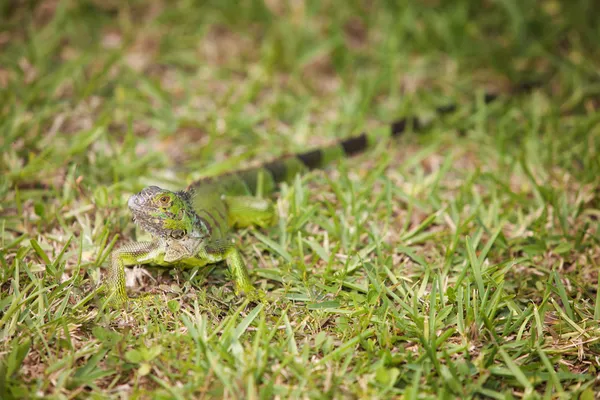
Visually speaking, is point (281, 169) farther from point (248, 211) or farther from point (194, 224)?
point (194, 224)

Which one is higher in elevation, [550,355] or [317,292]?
[317,292]

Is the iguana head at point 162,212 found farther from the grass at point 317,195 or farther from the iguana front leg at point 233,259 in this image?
the grass at point 317,195

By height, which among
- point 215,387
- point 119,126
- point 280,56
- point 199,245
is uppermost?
point 280,56

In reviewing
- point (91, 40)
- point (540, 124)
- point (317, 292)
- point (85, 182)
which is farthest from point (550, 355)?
point (91, 40)

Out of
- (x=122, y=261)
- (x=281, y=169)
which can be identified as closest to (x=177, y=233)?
(x=122, y=261)

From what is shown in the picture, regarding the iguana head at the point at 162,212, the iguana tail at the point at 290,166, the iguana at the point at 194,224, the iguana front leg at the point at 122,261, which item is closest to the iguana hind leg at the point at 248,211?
the iguana at the point at 194,224

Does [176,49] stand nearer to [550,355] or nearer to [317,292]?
[317,292]

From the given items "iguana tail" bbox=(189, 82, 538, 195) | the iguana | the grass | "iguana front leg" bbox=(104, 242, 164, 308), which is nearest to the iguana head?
the iguana
